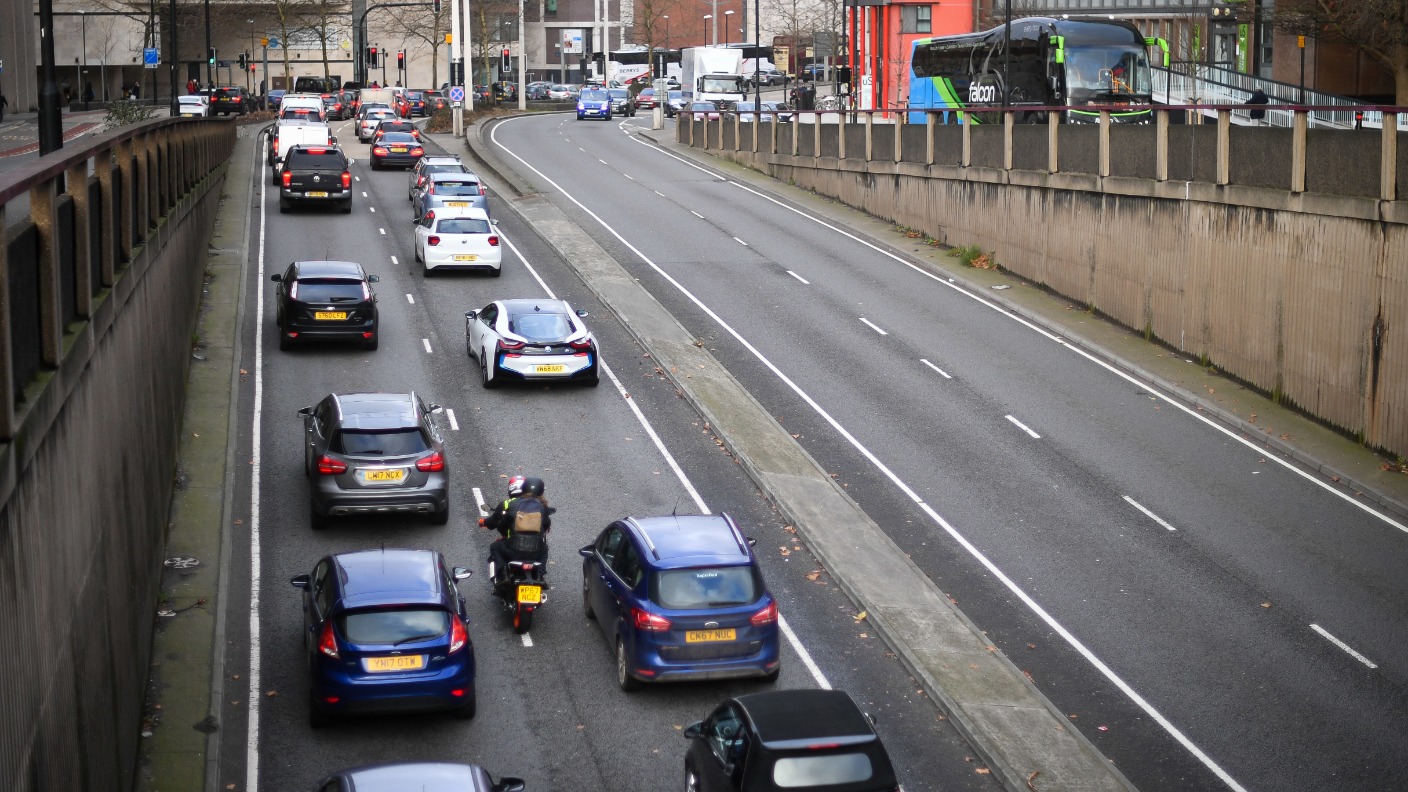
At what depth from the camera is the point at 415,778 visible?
10.1m

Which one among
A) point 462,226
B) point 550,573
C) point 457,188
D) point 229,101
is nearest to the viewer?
point 550,573

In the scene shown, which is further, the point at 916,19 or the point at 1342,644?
the point at 916,19

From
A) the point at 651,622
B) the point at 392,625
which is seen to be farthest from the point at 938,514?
the point at 392,625

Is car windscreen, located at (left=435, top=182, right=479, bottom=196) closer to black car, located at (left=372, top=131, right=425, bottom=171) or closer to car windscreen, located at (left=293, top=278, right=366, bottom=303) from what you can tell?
car windscreen, located at (left=293, top=278, right=366, bottom=303)

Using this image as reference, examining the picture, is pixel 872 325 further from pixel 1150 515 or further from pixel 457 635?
pixel 457 635

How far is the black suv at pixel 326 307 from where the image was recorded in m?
27.8

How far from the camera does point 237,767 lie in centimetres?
1351

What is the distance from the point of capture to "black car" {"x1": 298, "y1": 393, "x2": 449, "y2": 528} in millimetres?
19062

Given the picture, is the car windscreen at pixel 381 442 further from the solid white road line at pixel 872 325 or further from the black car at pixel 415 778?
the solid white road line at pixel 872 325

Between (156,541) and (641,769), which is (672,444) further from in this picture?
(641,769)

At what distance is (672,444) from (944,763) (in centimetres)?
1051

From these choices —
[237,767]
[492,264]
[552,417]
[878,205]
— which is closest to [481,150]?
[878,205]

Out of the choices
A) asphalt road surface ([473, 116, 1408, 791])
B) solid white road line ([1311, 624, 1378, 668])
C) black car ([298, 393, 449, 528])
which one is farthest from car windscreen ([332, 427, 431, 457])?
solid white road line ([1311, 624, 1378, 668])

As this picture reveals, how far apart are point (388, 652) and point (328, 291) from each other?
1545cm
